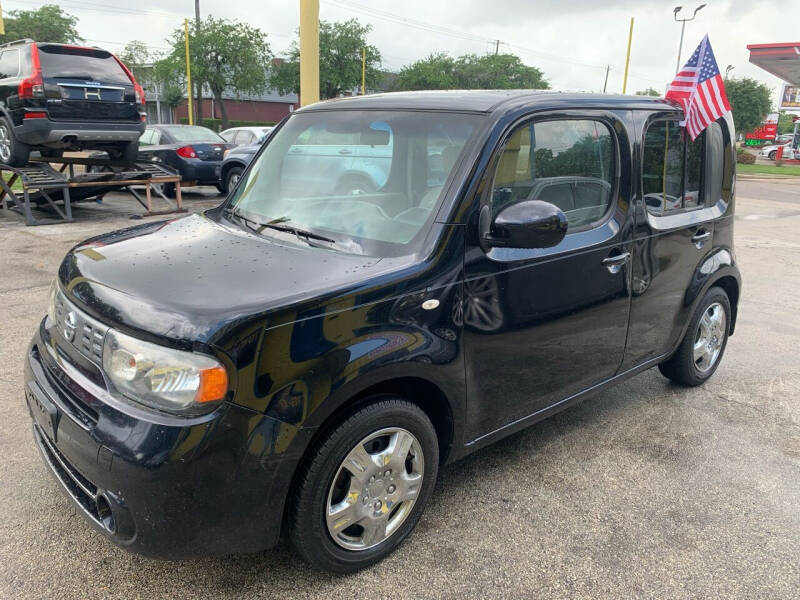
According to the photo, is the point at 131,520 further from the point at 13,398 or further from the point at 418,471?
the point at 13,398

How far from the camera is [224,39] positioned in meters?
42.0

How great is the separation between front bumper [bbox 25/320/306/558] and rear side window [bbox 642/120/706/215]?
2.45 m

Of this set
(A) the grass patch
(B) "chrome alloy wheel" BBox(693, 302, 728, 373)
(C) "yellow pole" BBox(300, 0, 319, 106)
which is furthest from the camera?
(A) the grass patch

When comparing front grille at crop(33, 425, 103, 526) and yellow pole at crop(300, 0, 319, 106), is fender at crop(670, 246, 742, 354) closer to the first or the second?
front grille at crop(33, 425, 103, 526)

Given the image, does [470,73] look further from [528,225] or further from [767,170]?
[528,225]

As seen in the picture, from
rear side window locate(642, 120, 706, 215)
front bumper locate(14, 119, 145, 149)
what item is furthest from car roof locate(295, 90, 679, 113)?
front bumper locate(14, 119, 145, 149)

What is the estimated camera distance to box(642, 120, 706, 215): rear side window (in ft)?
11.6

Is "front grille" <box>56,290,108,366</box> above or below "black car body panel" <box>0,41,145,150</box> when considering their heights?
below

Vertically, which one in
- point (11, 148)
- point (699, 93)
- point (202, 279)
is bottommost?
point (202, 279)

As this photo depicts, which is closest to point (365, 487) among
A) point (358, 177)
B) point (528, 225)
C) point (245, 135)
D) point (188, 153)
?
point (528, 225)

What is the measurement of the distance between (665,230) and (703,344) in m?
1.18

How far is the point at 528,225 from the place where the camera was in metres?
2.55

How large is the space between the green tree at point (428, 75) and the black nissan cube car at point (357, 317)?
59.4 meters

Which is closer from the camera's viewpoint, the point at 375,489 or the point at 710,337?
the point at 375,489
